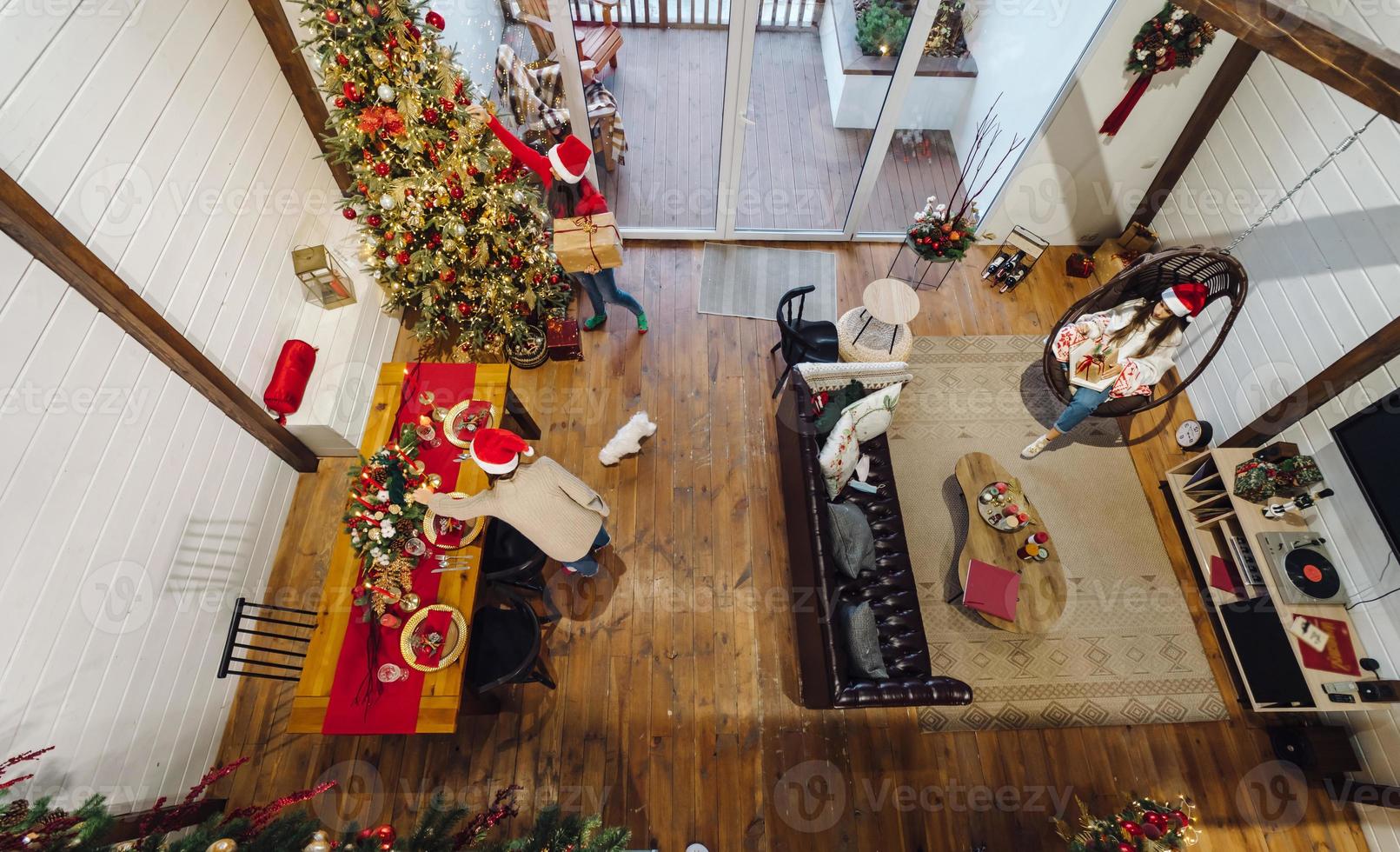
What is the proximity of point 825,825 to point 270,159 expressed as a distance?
526 centimetres

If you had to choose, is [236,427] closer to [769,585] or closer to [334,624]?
[334,624]

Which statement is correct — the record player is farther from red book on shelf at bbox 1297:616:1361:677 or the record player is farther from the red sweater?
the red sweater

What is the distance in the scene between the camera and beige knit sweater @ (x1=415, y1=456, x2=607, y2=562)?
3.18m

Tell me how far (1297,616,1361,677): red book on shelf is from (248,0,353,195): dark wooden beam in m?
6.64

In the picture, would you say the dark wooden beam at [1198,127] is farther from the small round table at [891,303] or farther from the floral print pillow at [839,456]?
the floral print pillow at [839,456]

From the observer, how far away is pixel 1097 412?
445cm

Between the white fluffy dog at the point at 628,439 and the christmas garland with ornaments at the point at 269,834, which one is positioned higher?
the white fluffy dog at the point at 628,439

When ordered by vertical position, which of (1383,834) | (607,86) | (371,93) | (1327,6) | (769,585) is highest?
(607,86)

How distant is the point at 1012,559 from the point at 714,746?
83.8 inches

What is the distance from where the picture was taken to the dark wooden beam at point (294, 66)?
3.89 m

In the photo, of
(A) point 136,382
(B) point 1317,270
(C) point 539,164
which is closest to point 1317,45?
(B) point 1317,270

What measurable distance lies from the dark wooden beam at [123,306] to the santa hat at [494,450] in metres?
1.78

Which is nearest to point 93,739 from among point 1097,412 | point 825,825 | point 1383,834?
point 825,825

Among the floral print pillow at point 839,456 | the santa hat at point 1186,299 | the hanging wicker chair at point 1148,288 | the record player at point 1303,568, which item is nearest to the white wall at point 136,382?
the floral print pillow at point 839,456
